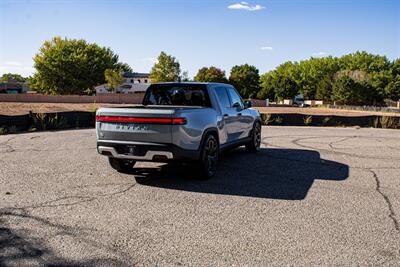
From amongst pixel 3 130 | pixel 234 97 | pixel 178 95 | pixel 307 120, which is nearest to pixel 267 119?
pixel 307 120

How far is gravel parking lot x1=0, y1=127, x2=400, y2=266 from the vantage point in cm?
371

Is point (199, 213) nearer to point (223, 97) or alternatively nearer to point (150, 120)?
point (150, 120)

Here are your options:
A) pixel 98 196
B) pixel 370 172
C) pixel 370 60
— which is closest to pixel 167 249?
pixel 98 196

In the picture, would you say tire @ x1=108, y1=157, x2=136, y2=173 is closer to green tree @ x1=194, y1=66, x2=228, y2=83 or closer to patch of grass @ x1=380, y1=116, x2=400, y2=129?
patch of grass @ x1=380, y1=116, x2=400, y2=129

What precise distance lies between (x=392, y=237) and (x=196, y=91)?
4.60m

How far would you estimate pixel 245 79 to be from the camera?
98.2 meters

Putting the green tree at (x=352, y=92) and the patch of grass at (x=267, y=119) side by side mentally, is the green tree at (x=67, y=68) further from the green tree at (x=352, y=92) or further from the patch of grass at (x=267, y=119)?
the patch of grass at (x=267, y=119)

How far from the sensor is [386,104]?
315ft

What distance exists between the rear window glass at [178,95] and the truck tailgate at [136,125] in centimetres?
151

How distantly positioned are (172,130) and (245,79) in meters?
93.9

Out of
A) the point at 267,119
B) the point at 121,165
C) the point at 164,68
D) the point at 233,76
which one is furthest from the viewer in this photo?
the point at 233,76

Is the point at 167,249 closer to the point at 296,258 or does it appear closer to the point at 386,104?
the point at 296,258

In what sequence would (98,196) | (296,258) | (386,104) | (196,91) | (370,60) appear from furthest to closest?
1. (370,60)
2. (386,104)
3. (196,91)
4. (98,196)
5. (296,258)

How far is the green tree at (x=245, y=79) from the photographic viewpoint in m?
97.4
